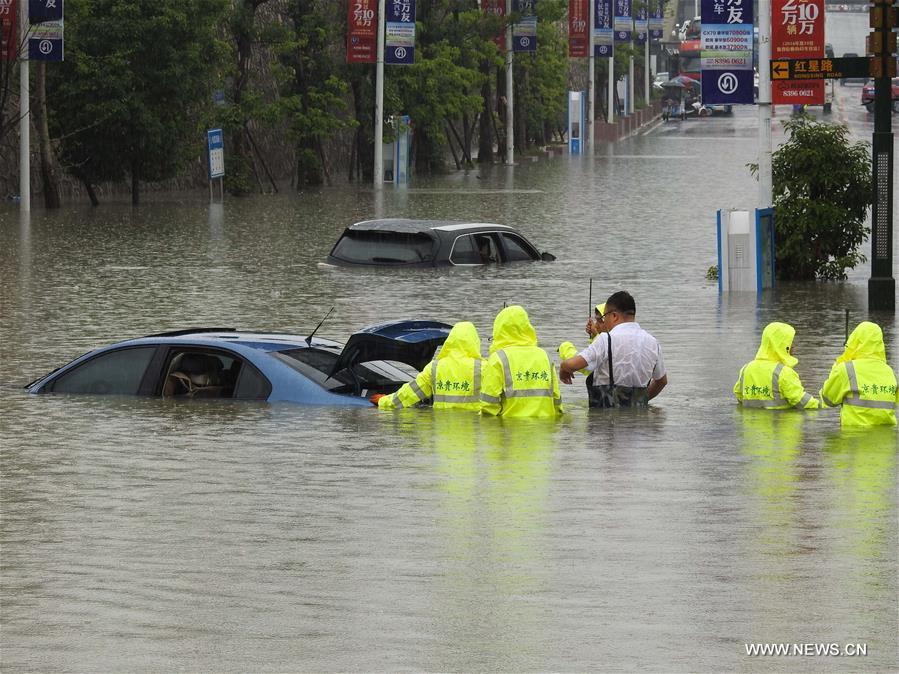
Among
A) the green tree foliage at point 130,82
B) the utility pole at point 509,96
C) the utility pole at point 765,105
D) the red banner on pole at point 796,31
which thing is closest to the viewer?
the red banner on pole at point 796,31

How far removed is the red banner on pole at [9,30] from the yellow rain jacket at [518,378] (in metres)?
29.1

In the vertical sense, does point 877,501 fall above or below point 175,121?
below

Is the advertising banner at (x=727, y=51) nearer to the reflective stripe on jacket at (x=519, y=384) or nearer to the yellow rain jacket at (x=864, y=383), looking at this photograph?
the reflective stripe on jacket at (x=519, y=384)

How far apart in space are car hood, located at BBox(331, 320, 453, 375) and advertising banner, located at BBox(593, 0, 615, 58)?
71705 millimetres

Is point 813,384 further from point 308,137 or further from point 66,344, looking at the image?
point 308,137

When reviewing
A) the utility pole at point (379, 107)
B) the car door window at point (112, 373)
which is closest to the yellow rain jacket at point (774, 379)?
the car door window at point (112, 373)

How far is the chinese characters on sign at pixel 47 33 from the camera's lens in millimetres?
40594

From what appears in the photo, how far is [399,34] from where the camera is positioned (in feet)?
181

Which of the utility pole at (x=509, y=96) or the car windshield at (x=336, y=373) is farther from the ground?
the utility pole at (x=509, y=96)

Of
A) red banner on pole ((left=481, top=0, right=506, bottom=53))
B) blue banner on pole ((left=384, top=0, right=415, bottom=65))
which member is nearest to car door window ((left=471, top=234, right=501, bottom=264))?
blue banner on pole ((left=384, top=0, right=415, bottom=65))

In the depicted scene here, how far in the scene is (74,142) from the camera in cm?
4622

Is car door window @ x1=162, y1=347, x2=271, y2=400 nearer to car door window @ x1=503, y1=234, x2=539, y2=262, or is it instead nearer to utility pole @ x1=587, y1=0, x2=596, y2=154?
car door window @ x1=503, y1=234, x2=539, y2=262

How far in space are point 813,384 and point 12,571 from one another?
877cm

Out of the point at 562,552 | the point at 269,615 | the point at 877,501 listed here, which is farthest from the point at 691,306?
the point at 269,615
